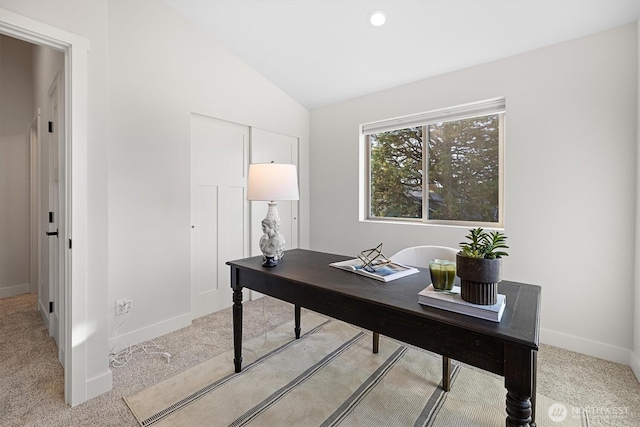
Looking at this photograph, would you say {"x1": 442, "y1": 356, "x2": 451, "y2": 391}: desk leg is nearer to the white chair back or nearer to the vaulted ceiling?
the white chair back

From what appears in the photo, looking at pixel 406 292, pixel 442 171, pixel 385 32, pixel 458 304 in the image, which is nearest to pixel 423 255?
pixel 406 292

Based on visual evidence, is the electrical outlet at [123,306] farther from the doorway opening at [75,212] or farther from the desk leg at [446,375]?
the desk leg at [446,375]

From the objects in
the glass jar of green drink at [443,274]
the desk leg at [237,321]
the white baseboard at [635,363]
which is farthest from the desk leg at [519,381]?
the white baseboard at [635,363]

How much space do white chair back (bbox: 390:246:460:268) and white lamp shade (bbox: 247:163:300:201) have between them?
0.84m

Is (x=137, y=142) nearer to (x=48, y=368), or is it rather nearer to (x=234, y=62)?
(x=234, y=62)

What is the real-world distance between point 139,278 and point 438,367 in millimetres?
2269

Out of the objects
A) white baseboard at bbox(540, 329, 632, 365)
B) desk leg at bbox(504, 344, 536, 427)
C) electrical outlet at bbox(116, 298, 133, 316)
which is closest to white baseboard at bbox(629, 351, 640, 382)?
white baseboard at bbox(540, 329, 632, 365)

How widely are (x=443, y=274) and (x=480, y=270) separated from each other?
189mm

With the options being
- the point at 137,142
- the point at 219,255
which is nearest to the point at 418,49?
the point at 137,142

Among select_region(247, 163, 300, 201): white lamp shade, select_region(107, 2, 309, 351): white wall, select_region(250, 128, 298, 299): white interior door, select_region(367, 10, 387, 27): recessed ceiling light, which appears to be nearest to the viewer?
select_region(247, 163, 300, 201): white lamp shade

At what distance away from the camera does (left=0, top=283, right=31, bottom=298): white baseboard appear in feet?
11.1

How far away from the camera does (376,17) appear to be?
220 cm

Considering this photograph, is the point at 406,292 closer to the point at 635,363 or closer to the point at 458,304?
the point at 458,304

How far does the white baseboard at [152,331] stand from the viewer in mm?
2295
